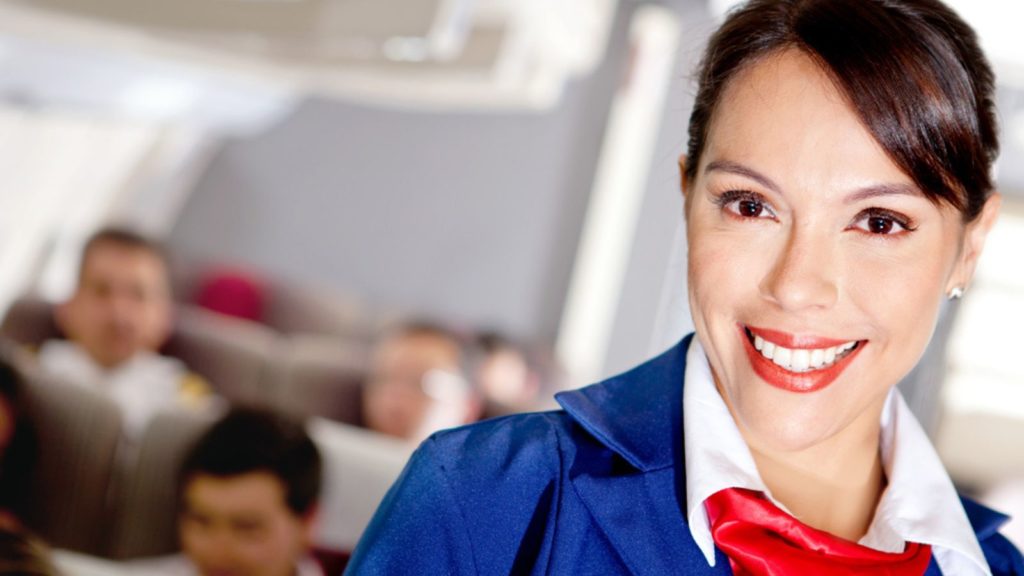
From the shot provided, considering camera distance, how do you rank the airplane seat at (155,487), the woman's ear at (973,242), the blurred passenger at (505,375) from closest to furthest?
the woman's ear at (973,242), the airplane seat at (155,487), the blurred passenger at (505,375)

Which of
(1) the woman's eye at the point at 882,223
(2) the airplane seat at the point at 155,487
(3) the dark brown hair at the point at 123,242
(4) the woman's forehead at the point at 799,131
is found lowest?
(2) the airplane seat at the point at 155,487

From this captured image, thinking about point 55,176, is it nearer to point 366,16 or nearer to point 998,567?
point 366,16

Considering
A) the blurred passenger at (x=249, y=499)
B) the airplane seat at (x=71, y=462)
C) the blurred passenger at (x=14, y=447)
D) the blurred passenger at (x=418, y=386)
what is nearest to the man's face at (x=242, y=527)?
the blurred passenger at (x=249, y=499)

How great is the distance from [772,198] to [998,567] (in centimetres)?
34

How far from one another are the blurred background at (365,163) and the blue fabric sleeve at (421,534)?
4.84ft

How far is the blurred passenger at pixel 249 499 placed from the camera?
178cm

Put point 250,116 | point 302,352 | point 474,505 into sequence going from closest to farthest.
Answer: point 474,505 → point 302,352 → point 250,116

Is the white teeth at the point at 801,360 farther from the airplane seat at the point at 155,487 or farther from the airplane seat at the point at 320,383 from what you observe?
the airplane seat at the point at 320,383

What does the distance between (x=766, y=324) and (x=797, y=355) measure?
0.03 metres

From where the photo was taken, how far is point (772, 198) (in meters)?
0.71

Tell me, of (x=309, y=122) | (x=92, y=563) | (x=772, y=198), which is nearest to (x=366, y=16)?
(x=309, y=122)

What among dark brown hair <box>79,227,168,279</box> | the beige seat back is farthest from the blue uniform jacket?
dark brown hair <box>79,227,168,279</box>

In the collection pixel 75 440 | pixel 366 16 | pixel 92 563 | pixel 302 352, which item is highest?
pixel 366 16

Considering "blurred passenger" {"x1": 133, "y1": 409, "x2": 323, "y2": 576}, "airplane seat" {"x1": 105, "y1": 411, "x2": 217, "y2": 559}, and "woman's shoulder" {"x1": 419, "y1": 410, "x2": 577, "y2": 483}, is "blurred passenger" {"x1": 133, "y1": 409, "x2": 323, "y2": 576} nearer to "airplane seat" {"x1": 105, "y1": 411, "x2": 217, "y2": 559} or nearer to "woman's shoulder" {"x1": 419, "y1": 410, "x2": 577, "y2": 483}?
"airplane seat" {"x1": 105, "y1": 411, "x2": 217, "y2": 559}
